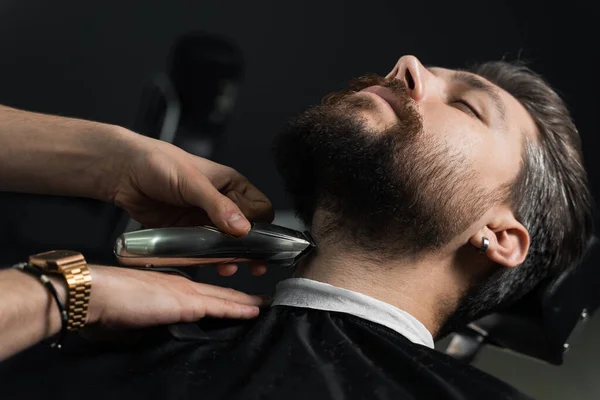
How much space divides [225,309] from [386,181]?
14.6 inches

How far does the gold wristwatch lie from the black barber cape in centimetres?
12

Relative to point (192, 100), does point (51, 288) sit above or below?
below

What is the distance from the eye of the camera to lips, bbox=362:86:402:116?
1.31 m

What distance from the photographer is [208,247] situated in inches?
47.3

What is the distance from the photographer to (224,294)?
1248 millimetres

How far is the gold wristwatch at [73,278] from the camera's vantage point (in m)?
1.05

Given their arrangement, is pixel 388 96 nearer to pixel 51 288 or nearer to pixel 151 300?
pixel 151 300

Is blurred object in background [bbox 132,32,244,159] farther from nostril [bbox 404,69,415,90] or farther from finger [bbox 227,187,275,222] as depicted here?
nostril [bbox 404,69,415,90]

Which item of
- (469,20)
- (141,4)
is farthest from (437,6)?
(141,4)

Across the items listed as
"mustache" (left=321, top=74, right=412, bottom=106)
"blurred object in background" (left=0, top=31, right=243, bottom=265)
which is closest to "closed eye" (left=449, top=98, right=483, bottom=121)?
"mustache" (left=321, top=74, right=412, bottom=106)

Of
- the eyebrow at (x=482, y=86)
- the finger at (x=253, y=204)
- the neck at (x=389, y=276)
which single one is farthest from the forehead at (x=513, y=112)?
the finger at (x=253, y=204)

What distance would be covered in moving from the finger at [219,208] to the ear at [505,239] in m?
0.47

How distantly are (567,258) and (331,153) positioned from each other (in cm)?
64

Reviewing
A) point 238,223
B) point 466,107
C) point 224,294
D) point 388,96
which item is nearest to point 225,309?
point 224,294
